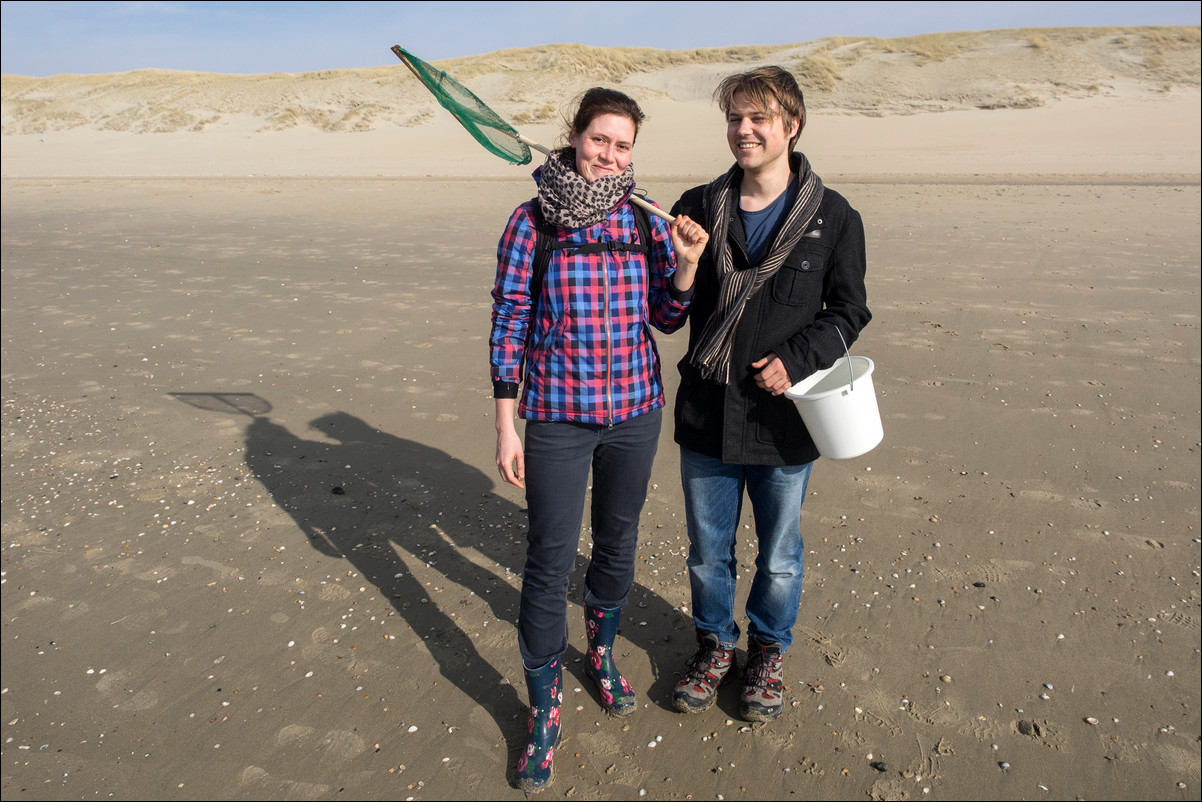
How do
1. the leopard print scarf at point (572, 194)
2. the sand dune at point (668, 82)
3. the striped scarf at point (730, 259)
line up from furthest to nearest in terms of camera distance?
1. the sand dune at point (668, 82)
2. the striped scarf at point (730, 259)
3. the leopard print scarf at point (572, 194)

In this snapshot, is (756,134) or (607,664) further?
(607,664)

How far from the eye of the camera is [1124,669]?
3.04 meters

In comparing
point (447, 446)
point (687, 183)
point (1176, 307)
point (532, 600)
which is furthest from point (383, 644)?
point (687, 183)

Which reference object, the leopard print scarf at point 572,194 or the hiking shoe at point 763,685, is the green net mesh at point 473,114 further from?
the hiking shoe at point 763,685

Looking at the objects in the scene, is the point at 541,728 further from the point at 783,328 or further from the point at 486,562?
the point at 783,328

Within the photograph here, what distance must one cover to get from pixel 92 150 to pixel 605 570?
41455mm

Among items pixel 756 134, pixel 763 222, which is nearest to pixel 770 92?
pixel 756 134

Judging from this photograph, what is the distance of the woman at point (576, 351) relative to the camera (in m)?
2.35

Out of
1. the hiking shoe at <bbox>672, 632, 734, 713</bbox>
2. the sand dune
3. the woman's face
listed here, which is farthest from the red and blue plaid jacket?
the sand dune

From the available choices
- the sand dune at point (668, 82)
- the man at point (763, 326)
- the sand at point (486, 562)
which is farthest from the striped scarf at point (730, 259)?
the sand dune at point (668, 82)

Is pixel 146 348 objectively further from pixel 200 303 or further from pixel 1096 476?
pixel 1096 476

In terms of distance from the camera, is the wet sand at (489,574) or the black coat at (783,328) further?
the wet sand at (489,574)

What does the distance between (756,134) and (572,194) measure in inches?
22.7

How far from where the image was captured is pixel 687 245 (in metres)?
2.41
